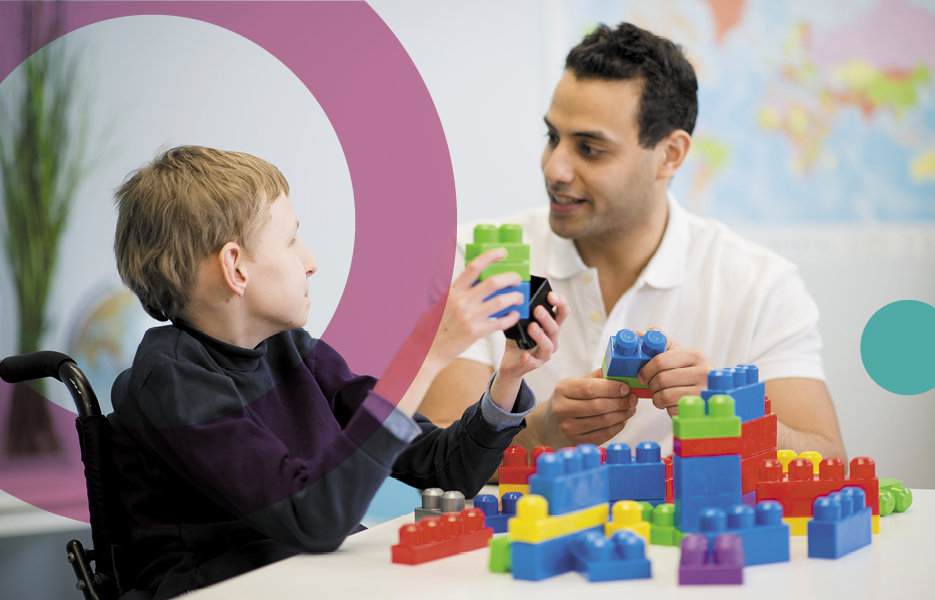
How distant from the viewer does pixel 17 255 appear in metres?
0.81

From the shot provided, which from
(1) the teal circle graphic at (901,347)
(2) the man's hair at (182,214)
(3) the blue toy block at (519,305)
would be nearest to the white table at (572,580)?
(3) the blue toy block at (519,305)

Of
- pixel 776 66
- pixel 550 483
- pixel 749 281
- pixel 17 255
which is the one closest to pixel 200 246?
pixel 17 255

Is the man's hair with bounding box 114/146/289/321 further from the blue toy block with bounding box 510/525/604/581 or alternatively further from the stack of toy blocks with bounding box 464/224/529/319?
the blue toy block with bounding box 510/525/604/581

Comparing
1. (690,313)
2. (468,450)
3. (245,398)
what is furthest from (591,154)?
(245,398)

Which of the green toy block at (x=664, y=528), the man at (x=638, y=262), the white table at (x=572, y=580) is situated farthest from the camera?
the man at (x=638, y=262)

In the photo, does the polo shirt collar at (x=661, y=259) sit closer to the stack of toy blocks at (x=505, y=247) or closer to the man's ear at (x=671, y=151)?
the man's ear at (x=671, y=151)

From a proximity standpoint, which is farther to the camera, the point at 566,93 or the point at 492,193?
the point at 492,193

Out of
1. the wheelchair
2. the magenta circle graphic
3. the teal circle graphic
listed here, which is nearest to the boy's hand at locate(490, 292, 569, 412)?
the magenta circle graphic

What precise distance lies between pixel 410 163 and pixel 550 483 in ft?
1.12

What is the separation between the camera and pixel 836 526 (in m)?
0.63

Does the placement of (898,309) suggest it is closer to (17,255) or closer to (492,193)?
(492,193)

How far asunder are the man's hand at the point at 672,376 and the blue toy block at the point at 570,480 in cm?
24

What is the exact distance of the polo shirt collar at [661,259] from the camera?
1.54m

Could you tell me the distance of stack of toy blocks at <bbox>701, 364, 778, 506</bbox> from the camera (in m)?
0.69
